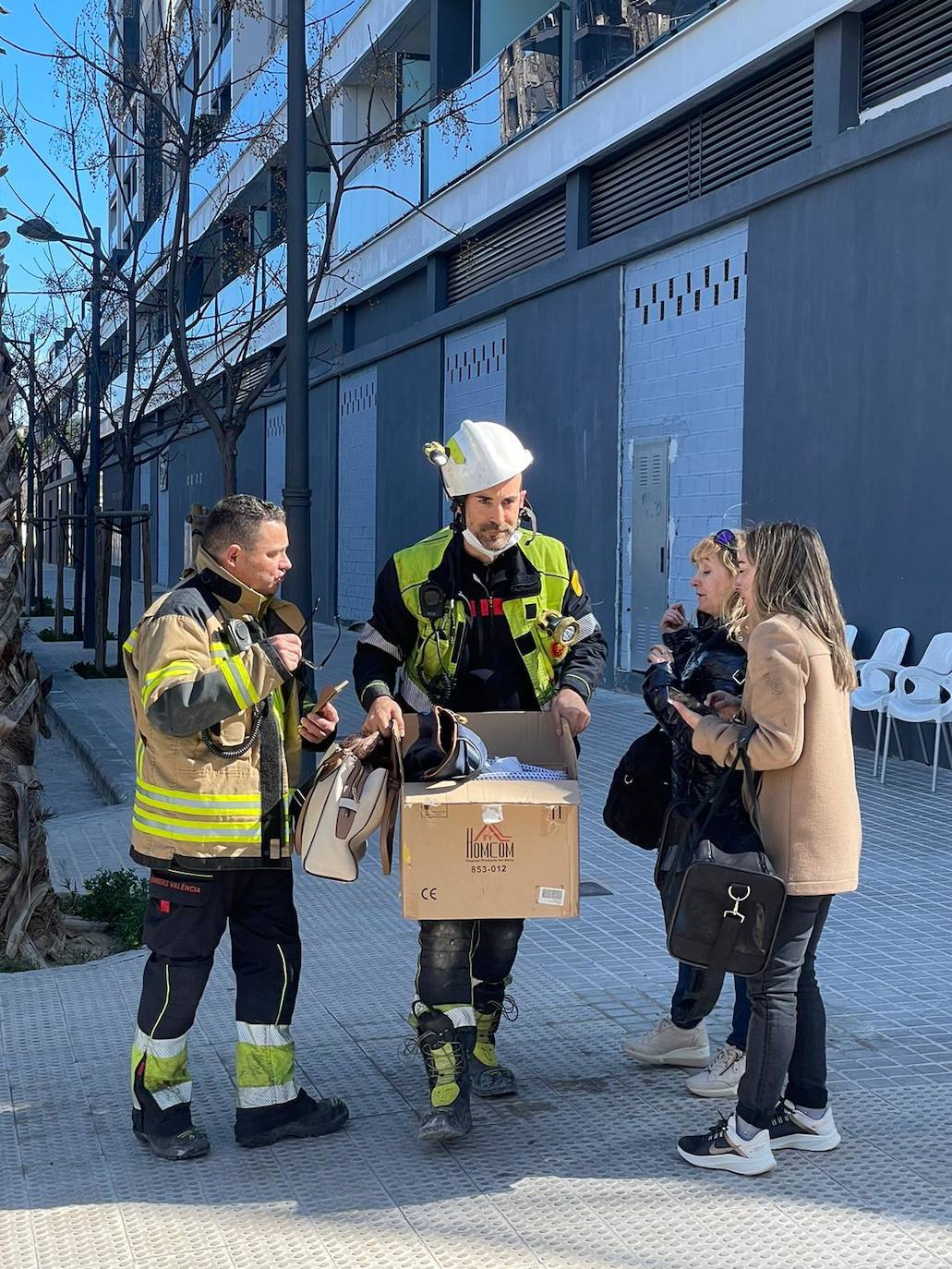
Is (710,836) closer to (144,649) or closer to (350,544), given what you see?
(144,649)

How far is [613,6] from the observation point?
15648 mm

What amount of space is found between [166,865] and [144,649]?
599mm

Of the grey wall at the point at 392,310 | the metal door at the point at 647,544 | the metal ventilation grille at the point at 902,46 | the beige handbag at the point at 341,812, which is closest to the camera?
the beige handbag at the point at 341,812

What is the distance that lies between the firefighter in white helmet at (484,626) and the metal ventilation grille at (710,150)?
9.30 metres

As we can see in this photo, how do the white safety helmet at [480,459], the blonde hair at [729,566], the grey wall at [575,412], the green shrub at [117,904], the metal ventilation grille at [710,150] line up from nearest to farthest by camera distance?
1. the white safety helmet at [480,459]
2. the blonde hair at [729,566]
3. the green shrub at [117,904]
4. the metal ventilation grille at [710,150]
5. the grey wall at [575,412]

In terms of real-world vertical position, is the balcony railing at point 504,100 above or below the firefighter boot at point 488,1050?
above

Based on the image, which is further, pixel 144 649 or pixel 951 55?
pixel 951 55

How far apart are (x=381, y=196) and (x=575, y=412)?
793cm

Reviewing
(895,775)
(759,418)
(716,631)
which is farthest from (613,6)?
(716,631)

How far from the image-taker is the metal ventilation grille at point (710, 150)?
12781 mm

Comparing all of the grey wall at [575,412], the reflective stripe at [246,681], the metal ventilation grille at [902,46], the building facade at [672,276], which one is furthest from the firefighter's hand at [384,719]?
the grey wall at [575,412]

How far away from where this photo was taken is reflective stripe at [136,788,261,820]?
416 cm

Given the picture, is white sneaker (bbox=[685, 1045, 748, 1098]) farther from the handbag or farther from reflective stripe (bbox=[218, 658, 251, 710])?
reflective stripe (bbox=[218, 658, 251, 710])

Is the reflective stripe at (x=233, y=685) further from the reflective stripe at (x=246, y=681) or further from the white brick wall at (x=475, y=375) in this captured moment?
the white brick wall at (x=475, y=375)
